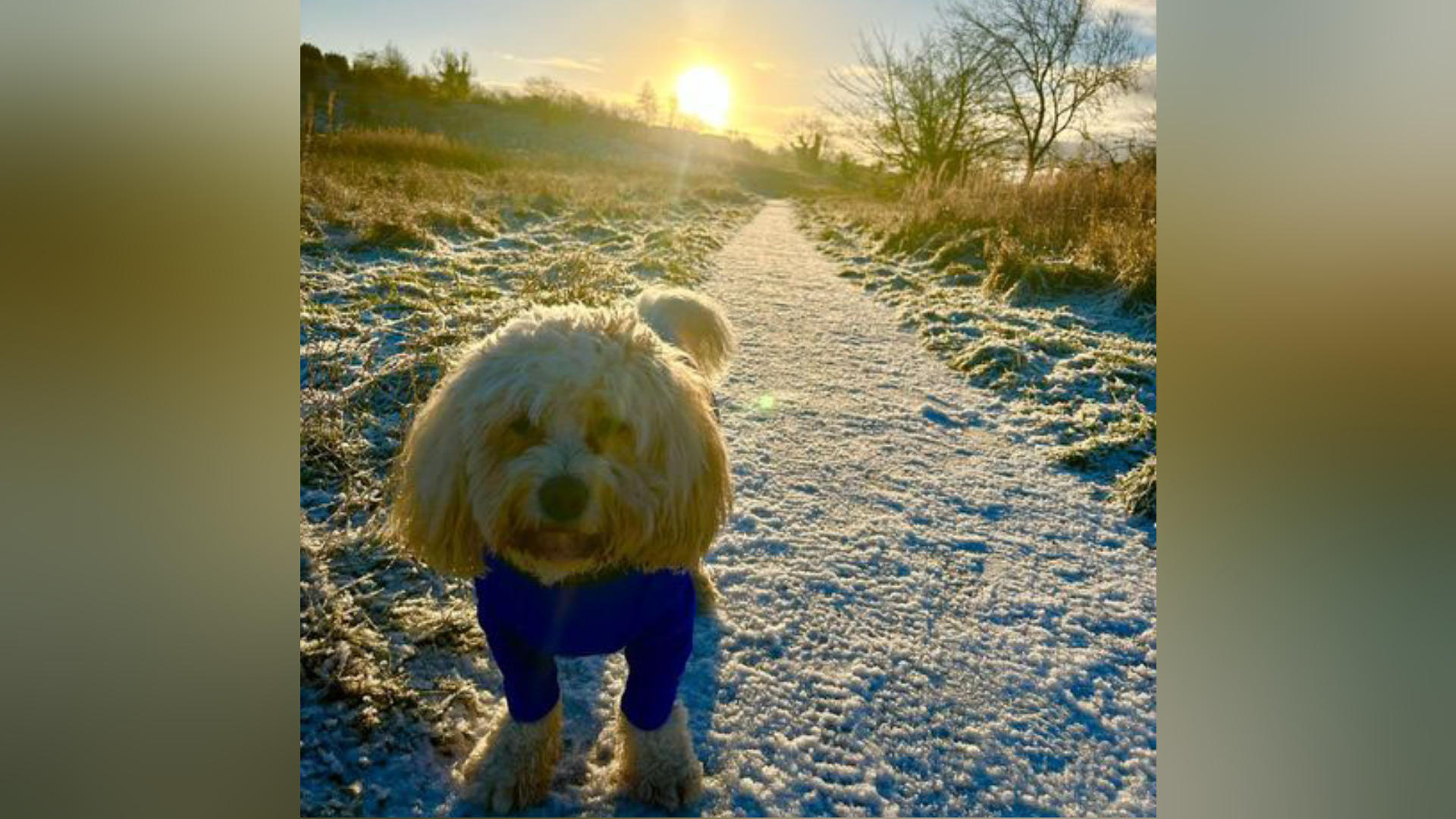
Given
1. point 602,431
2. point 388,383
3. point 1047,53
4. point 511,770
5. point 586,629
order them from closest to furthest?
point 602,431 → point 586,629 → point 511,770 → point 388,383 → point 1047,53

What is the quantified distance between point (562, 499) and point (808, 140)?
681cm

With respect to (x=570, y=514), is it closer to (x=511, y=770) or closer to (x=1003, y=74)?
(x=511, y=770)

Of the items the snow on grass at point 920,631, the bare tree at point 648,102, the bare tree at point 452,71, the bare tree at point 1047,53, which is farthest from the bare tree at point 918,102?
the snow on grass at point 920,631

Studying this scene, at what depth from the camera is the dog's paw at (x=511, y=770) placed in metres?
2.31

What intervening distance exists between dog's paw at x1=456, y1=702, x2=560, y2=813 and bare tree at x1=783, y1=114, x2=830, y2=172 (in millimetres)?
3746

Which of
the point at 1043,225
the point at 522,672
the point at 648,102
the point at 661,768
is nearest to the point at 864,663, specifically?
the point at 661,768

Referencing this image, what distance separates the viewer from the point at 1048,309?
7.73 m

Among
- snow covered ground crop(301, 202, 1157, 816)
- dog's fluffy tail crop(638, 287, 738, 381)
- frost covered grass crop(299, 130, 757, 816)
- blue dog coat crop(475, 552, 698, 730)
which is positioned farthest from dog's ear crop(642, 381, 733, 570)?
dog's fluffy tail crop(638, 287, 738, 381)

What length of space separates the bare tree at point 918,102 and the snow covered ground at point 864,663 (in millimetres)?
2506

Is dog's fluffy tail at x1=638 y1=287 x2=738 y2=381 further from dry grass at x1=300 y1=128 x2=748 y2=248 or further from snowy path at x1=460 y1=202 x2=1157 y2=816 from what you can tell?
dry grass at x1=300 y1=128 x2=748 y2=248

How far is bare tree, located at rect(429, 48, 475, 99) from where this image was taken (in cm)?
412
